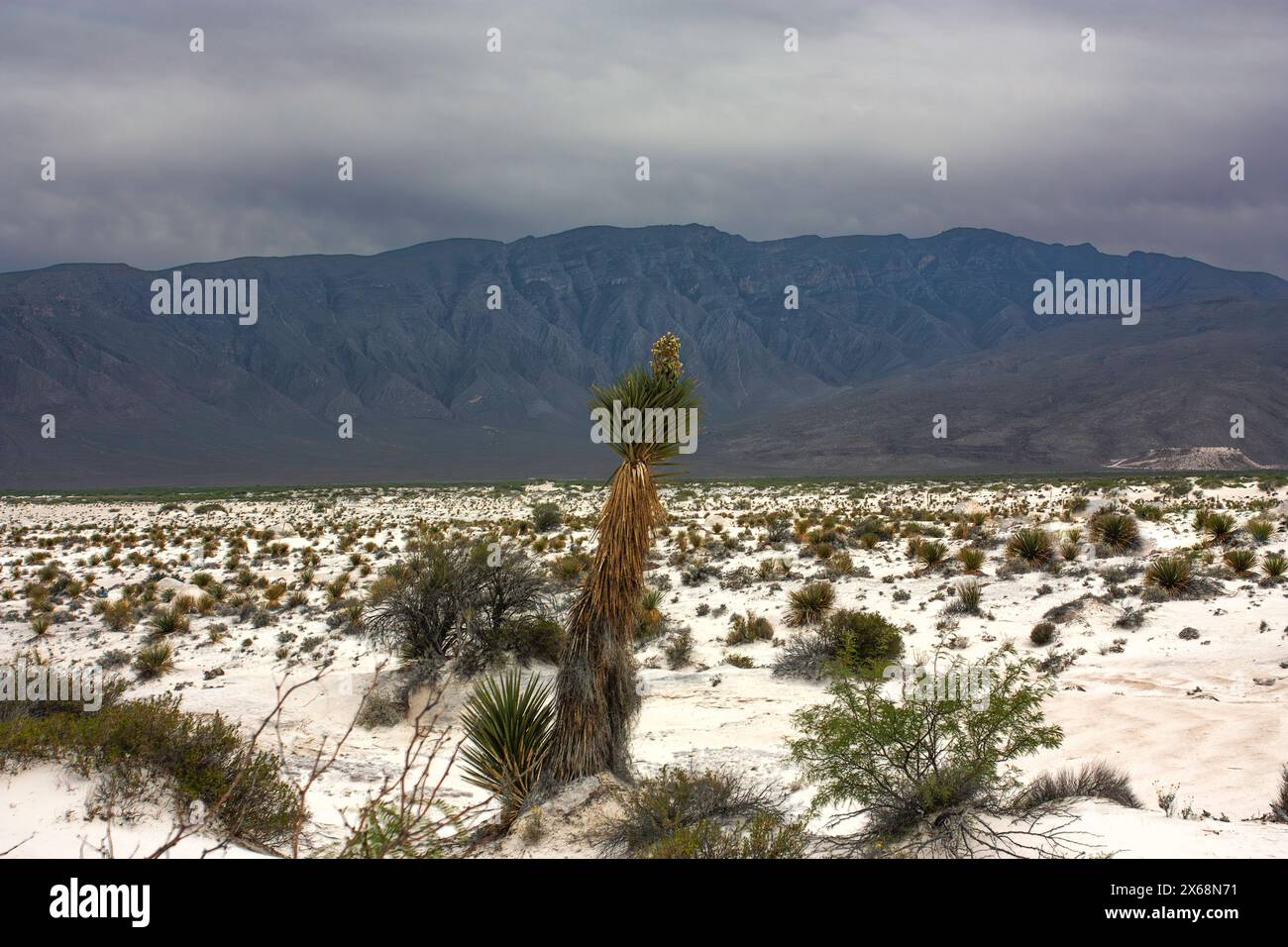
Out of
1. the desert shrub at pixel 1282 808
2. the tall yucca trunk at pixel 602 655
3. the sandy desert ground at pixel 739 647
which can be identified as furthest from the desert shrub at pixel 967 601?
the tall yucca trunk at pixel 602 655

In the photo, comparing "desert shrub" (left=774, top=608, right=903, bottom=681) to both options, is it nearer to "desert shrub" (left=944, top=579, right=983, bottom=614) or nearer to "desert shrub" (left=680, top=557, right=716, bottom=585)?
"desert shrub" (left=944, top=579, right=983, bottom=614)

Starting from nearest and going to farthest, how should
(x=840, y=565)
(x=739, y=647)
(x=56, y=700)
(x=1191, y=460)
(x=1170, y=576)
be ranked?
(x=56, y=700) < (x=1170, y=576) < (x=739, y=647) < (x=840, y=565) < (x=1191, y=460)

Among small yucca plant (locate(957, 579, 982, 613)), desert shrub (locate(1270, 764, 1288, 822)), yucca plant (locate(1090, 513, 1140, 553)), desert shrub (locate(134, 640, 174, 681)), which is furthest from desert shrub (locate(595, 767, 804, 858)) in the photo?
yucca plant (locate(1090, 513, 1140, 553))

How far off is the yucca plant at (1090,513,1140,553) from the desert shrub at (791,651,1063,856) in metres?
16.9

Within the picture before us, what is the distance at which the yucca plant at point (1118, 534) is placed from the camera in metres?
21.9

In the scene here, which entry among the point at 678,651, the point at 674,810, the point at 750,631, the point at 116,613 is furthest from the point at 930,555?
the point at 116,613

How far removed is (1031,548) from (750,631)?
334 inches

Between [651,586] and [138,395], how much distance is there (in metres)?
148

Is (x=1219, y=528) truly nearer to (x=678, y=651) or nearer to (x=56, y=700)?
(x=678, y=651)

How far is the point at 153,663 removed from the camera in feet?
52.2
